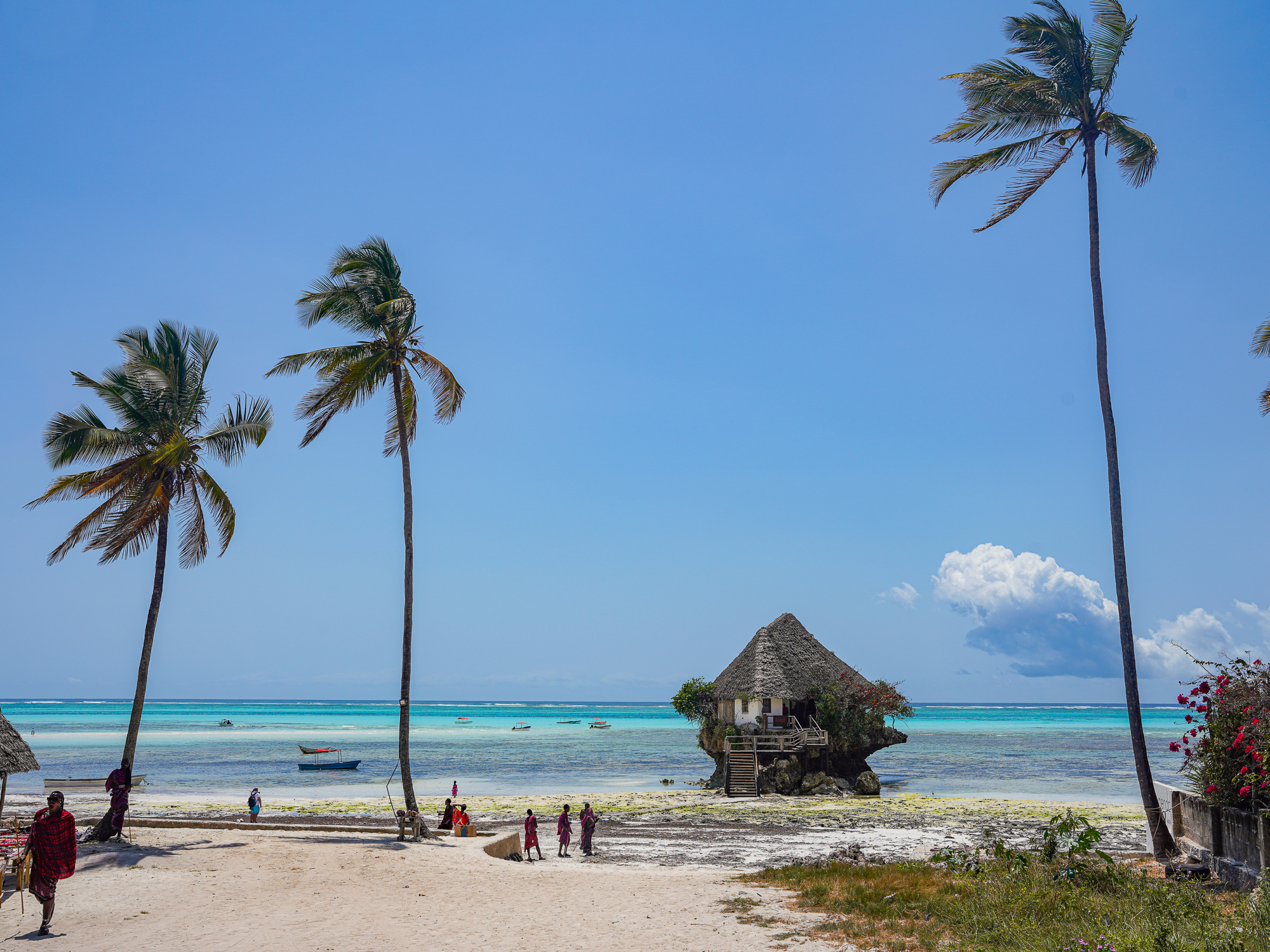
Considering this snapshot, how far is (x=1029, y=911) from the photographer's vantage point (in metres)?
11.0

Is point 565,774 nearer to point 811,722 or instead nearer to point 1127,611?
point 811,722

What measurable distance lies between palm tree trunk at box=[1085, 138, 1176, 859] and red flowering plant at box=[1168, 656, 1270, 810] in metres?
1.85

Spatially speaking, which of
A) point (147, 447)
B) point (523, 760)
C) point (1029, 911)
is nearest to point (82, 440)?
point (147, 447)

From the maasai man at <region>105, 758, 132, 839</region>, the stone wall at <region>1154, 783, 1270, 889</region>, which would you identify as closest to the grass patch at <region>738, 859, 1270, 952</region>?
the stone wall at <region>1154, 783, 1270, 889</region>

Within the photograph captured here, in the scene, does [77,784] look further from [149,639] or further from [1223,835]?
[1223,835]

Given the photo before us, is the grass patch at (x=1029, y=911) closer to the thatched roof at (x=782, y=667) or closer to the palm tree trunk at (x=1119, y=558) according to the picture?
the palm tree trunk at (x=1119, y=558)

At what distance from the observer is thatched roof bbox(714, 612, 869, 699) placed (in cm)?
4031

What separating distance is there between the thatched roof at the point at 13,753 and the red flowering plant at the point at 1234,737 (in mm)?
18280

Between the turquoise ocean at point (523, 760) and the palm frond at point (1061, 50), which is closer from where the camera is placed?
the palm frond at point (1061, 50)

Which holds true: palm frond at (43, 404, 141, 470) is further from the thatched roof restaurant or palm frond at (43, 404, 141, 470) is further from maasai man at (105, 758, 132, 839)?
the thatched roof restaurant

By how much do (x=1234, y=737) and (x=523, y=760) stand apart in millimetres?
53649

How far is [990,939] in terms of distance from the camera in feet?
33.7

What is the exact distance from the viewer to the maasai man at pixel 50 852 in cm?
1158

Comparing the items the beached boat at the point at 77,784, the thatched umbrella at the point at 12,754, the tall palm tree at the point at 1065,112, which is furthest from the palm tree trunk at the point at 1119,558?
the beached boat at the point at 77,784
